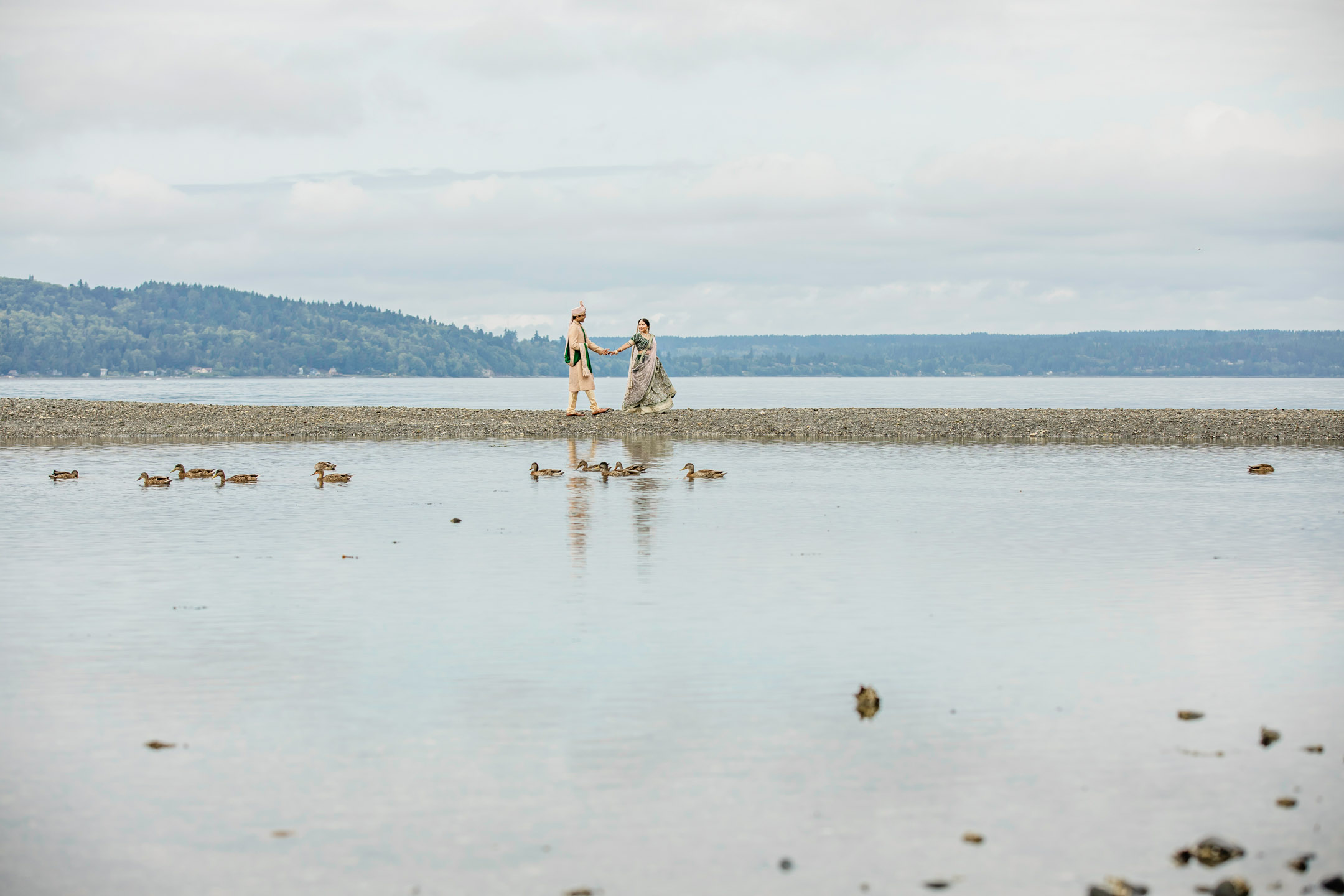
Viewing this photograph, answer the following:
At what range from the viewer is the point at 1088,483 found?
28.9 meters

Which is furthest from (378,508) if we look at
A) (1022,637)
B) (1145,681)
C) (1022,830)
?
(1022,830)

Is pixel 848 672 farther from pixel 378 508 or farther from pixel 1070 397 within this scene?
pixel 1070 397

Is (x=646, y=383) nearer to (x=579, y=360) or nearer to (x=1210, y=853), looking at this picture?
(x=579, y=360)

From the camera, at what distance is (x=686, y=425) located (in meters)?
47.4

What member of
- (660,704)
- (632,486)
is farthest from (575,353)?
(660,704)

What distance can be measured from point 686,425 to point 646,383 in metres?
3.88

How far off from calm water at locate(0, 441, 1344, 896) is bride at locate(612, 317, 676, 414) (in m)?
27.2

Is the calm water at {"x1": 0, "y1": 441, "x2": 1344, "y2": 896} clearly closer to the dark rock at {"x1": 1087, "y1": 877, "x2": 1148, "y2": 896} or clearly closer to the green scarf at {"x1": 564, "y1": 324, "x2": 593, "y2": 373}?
the dark rock at {"x1": 1087, "y1": 877, "x2": 1148, "y2": 896}

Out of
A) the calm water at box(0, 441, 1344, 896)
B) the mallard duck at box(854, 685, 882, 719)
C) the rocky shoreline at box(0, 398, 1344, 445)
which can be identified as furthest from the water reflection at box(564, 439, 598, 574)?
the rocky shoreline at box(0, 398, 1344, 445)

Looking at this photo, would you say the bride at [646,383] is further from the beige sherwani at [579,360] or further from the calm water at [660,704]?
the calm water at [660,704]

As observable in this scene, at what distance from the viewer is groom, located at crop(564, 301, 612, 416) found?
46625mm

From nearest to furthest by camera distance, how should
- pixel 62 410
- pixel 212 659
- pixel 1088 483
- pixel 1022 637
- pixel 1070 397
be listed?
pixel 212 659 → pixel 1022 637 → pixel 1088 483 → pixel 62 410 → pixel 1070 397

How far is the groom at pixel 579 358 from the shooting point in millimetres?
46625

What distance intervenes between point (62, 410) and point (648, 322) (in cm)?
2500
